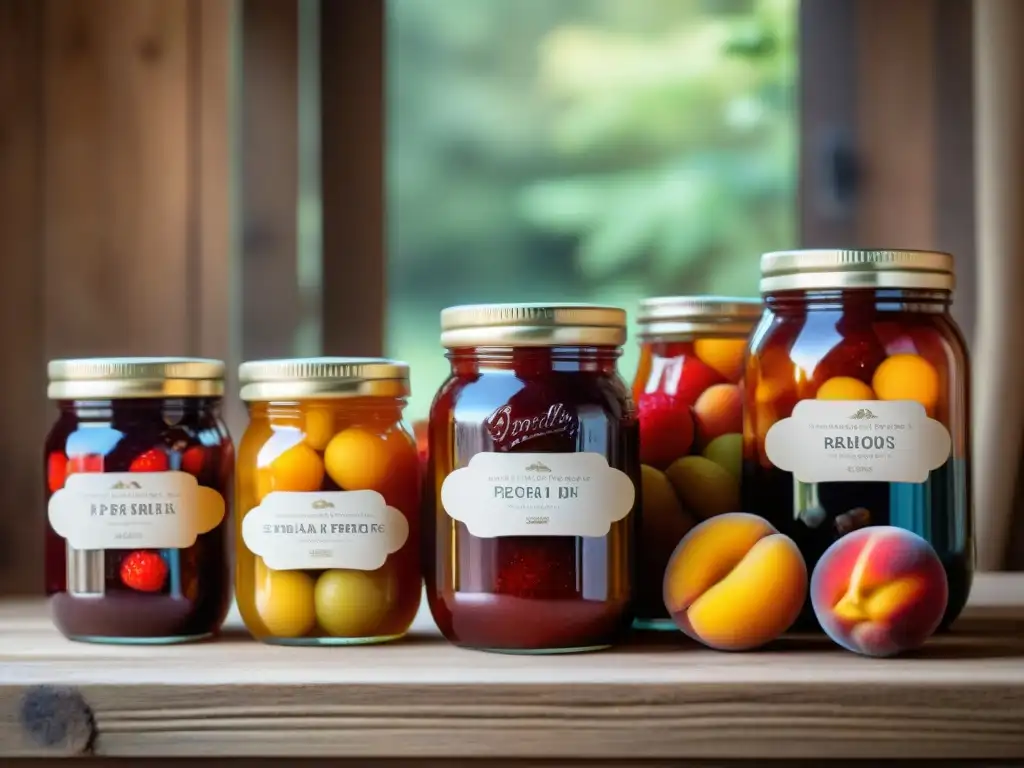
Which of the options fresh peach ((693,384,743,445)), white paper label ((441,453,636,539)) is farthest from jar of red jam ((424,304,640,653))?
fresh peach ((693,384,743,445))

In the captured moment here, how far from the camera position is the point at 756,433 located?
0.94 metres

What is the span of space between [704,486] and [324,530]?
300 mm

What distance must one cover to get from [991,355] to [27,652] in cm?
98

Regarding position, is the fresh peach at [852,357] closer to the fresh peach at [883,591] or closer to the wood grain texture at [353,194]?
the fresh peach at [883,591]

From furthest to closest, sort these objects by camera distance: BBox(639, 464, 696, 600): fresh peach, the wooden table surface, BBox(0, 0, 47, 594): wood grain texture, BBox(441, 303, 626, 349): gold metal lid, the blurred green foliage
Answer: the blurred green foliage < BBox(0, 0, 47, 594): wood grain texture < BBox(639, 464, 696, 600): fresh peach < BBox(441, 303, 626, 349): gold metal lid < the wooden table surface

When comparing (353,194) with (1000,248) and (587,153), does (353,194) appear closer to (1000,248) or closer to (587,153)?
(587,153)

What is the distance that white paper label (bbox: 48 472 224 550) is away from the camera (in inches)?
36.2

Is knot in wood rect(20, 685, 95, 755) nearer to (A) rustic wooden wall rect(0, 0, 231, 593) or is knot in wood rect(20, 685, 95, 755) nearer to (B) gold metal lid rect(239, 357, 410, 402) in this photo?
(B) gold metal lid rect(239, 357, 410, 402)

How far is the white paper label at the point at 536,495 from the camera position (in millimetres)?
850

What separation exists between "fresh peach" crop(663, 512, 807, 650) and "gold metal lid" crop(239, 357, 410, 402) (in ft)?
0.84

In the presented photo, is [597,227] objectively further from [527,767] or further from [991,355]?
[527,767]

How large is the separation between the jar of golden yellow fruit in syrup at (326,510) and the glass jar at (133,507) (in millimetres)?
36

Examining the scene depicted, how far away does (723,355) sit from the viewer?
103 centimetres

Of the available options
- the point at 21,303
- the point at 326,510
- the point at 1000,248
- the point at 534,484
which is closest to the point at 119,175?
the point at 21,303
